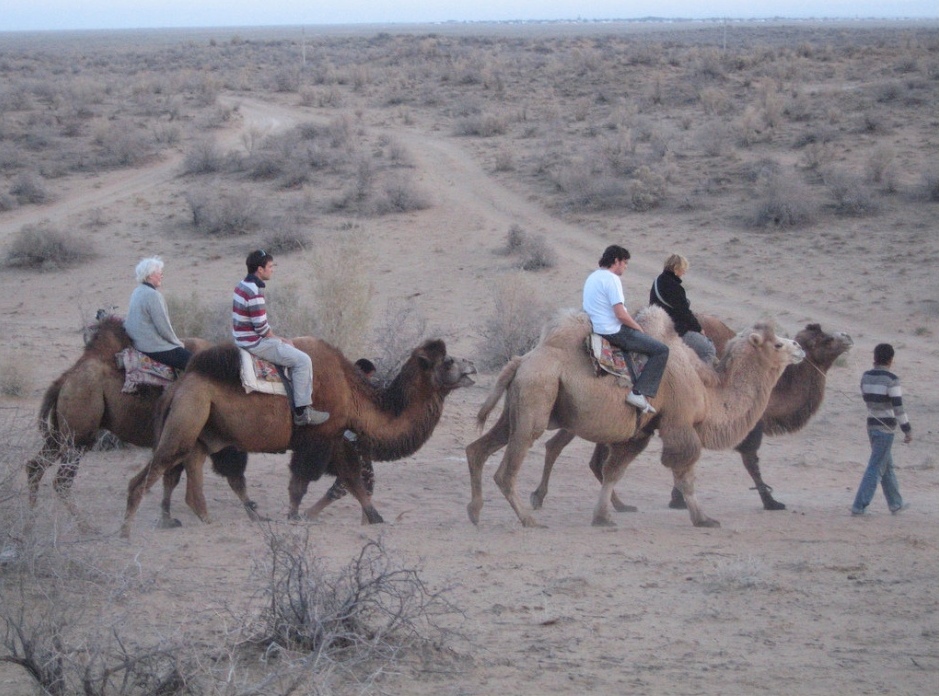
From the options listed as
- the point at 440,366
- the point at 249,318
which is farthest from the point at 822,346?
the point at 249,318

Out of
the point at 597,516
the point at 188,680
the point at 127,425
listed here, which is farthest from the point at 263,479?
the point at 188,680

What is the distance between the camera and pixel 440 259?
22.7 metres

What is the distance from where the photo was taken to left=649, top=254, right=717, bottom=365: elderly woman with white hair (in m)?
9.84

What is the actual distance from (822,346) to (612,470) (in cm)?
250

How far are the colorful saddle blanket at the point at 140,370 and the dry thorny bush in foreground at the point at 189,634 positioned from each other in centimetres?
166

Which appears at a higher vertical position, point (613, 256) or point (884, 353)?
point (613, 256)

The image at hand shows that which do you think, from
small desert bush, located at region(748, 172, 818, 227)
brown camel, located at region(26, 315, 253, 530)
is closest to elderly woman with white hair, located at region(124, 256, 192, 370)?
brown camel, located at region(26, 315, 253, 530)

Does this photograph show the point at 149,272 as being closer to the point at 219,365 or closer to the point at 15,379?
the point at 219,365

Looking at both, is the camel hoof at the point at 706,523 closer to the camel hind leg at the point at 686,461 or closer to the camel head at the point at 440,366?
the camel hind leg at the point at 686,461

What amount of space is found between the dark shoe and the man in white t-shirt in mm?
2337

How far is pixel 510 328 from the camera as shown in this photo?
15.6 meters

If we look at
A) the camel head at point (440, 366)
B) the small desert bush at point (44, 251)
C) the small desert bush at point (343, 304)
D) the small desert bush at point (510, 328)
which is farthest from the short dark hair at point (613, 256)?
the small desert bush at point (44, 251)

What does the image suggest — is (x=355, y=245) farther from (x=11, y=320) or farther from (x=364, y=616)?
(x=364, y=616)

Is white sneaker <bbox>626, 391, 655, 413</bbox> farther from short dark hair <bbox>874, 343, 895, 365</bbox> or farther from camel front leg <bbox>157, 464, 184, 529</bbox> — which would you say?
camel front leg <bbox>157, 464, 184, 529</bbox>
